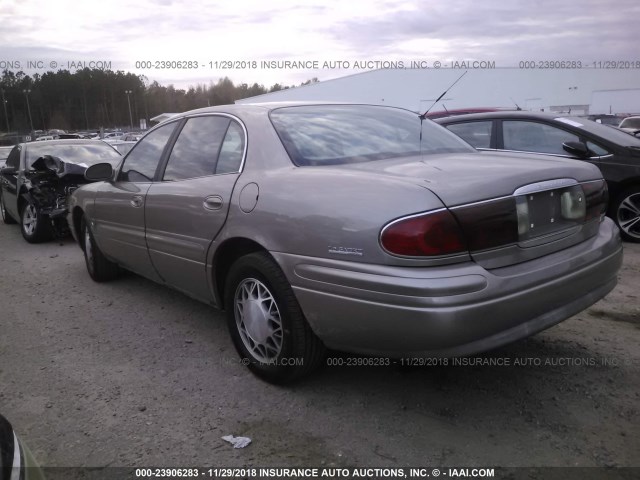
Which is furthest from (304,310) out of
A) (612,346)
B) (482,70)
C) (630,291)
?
(482,70)

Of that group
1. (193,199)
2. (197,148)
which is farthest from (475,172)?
(197,148)

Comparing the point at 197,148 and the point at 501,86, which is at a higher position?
the point at 501,86

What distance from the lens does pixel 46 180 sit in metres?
7.83

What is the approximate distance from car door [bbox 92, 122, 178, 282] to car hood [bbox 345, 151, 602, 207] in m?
1.90

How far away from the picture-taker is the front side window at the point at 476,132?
21.6 feet

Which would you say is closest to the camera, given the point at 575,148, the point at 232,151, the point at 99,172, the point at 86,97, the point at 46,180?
the point at 232,151

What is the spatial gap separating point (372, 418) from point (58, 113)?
6352 centimetres

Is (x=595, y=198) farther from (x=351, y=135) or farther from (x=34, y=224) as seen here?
(x=34, y=224)

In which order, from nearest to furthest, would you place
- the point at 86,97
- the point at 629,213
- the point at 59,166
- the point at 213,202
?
the point at 213,202 → the point at 629,213 → the point at 59,166 → the point at 86,97

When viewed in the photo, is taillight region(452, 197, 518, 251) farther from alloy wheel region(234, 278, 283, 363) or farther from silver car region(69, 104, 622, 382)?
alloy wheel region(234, 278, 283, 363)

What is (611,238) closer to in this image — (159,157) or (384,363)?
(384,363)

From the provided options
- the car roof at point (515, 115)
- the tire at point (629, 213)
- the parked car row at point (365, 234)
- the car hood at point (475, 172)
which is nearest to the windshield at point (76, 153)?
the parked car row at point (365, 234)

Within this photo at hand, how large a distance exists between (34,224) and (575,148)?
7.39 metres

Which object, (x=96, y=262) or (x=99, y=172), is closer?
(x=99, y=172)
